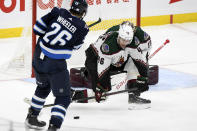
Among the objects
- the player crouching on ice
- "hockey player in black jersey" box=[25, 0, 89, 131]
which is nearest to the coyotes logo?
the player crouching on ice

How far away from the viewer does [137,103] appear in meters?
4.97

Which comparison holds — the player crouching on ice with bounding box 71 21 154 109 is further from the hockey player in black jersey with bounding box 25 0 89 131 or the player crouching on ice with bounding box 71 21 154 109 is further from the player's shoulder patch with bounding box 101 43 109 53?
the hockey player in black jersey with bounding box 25 0 89 131

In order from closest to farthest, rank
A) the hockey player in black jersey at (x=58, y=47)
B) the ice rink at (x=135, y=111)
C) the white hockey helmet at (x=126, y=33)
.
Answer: the hockey player in black jersey at (x=58, y=47) → the ice rink at (x=135, y=111) → the white hockey helmet at (x=126, y=33)

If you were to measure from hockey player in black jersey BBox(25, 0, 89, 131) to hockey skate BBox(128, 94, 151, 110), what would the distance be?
3.21 ft

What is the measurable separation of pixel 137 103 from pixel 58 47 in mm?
1165

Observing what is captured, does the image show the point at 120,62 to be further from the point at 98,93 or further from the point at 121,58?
the point at 98,93

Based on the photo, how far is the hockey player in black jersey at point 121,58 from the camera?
4723 mm

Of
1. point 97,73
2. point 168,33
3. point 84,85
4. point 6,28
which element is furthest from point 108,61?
point 168,33

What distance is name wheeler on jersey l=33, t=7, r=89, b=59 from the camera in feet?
13.2

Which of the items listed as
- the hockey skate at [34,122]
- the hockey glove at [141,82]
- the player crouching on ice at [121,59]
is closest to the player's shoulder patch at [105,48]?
the player crouching on ice at [121,59]

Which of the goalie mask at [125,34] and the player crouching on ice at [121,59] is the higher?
the goalie mask at [125,34]

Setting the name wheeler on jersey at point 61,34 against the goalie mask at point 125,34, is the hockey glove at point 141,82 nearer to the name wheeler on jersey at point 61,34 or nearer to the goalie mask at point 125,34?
the goalie mask at point 125,34

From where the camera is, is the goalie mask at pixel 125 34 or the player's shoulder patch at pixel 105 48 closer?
the goalie mask at pixel 125 34

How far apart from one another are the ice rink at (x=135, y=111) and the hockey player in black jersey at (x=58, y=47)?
0.17 m
